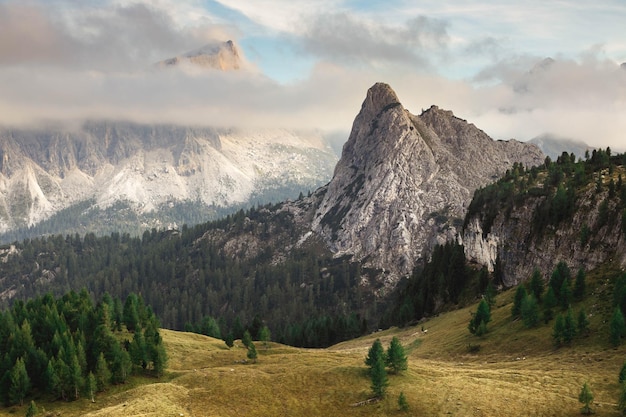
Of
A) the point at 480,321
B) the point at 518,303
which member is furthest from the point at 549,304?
the point at 480,321

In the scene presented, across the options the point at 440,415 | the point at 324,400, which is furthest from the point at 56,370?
the point at 440,415

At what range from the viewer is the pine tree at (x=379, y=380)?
84.1 meters

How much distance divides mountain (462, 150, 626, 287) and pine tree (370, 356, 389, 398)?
74.0 meters

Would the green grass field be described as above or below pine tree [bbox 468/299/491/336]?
below

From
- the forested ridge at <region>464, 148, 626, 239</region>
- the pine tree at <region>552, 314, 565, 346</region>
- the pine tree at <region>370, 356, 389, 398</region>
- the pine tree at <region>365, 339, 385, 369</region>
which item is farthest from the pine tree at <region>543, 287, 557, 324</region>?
the pine tree at <region>370, 356, 389, 398</region>

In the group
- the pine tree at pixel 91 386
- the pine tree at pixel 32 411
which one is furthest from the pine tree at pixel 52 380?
the pine tree at pixel 32 411

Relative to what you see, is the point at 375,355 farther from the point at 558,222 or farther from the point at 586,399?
the point at 558,222

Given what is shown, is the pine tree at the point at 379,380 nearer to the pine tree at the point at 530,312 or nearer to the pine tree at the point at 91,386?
the pine tree at the point at 530,312

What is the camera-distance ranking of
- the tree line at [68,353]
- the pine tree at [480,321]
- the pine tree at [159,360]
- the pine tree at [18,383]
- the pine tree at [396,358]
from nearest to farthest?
the pine tree at [396,358]
the pine tree at [18,383]
the tree line at [68,353]
the pine tree at [159,360]
the pine tree at [480,321]

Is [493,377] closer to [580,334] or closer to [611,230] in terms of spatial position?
[580,334]

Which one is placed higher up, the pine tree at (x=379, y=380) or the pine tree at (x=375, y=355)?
the pine tree at (x=375, y=355)

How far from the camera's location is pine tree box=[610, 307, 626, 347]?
3696 inches

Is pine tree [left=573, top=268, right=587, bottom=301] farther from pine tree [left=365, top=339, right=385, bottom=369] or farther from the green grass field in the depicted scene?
pine tree [left=365, top=339, right=385, bottom=369]

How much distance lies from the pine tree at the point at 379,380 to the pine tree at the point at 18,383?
70124mm
